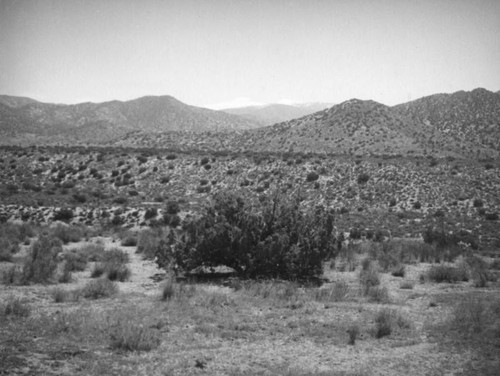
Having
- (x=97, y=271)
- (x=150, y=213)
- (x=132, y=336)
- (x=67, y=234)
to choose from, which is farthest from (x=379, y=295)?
(x=150, y=213)

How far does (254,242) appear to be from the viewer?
53.5 ft

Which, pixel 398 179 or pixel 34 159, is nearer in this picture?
pixel 398 179

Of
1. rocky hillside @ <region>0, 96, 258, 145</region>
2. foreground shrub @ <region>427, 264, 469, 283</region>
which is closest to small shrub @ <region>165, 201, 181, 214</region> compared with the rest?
foreground shrub @ <region>427, 264, 469, 283</region>

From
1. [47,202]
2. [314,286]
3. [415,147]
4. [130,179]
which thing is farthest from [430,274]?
[415,147]

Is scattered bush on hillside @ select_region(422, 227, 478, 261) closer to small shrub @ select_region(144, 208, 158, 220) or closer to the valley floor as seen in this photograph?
the valley floor

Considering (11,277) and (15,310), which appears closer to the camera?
(15,310)

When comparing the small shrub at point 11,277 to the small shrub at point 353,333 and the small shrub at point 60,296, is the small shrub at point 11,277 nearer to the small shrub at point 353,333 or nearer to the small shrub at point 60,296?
the small shrub at point 60,296

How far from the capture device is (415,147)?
243 feet

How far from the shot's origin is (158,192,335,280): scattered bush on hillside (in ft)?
51.8

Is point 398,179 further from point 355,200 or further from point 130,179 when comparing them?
point 130,179

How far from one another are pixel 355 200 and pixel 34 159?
38514 millimetres

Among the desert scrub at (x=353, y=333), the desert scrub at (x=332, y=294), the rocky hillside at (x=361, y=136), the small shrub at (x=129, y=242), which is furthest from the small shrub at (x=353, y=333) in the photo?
the rocky hillside at (x=361, y=136)

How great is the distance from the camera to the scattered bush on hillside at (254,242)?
15.8m

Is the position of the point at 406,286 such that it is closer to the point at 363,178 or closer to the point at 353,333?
the point at 353,333
